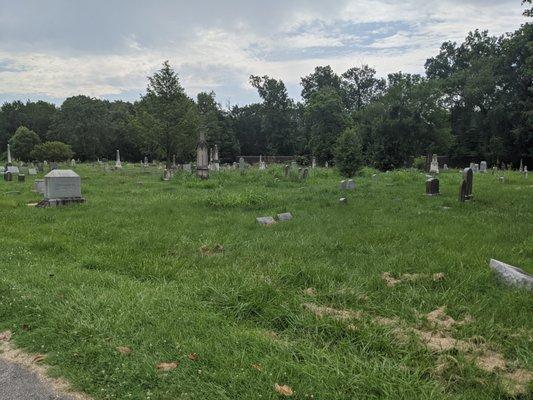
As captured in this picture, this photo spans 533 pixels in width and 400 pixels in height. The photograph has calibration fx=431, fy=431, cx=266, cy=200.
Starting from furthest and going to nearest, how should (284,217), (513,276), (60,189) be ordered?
(60,189), (284,217), (513,276)

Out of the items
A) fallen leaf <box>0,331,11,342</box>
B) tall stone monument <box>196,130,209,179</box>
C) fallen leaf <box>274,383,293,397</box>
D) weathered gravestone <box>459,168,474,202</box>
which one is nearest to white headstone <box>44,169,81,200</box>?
fallen leaf <box>0,331,11,342</box>

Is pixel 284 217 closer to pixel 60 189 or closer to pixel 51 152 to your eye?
pixel 60 189

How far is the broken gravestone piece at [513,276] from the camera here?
4.84 meters

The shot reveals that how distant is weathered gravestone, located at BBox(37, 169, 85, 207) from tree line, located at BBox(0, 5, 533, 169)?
50.7 feet

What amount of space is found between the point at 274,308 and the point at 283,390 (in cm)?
142

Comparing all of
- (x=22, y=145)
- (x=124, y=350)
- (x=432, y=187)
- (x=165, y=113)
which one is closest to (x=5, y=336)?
(x=124, y=350)

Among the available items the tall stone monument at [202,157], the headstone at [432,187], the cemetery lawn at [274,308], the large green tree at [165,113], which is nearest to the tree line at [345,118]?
the large green tree at [165,113]

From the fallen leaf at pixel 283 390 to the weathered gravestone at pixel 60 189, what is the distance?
411 inches

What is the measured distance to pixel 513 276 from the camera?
4.98 m

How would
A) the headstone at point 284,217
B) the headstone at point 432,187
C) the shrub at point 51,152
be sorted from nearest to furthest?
the headstone at point 284,217 < the headstone at point 432,187 < the shrub at point 51,152

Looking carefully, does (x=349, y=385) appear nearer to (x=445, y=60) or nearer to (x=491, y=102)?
(x=491, y=102)

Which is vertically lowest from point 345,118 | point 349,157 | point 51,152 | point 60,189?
point 60,189

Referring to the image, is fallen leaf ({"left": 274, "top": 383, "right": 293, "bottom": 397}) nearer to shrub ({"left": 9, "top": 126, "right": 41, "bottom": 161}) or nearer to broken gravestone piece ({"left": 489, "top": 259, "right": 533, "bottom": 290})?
broken gravestone piece ({"left": 489, "top": 259, "right": 533, "bottom": 290})

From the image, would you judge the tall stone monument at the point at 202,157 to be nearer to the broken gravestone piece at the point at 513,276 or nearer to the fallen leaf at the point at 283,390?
the broken gravestone piece at the point at 513,276
